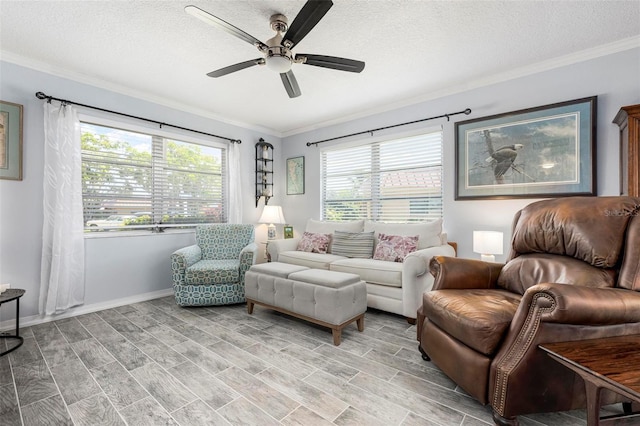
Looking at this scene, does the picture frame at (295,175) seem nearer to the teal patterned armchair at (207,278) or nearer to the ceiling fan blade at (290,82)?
the teal patterned armchair at (207,278)

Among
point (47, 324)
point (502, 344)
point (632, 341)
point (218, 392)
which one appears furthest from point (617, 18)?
point (47, 324)

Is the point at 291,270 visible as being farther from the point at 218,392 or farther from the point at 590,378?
the point at 590,378

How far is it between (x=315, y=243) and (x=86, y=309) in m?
2.64

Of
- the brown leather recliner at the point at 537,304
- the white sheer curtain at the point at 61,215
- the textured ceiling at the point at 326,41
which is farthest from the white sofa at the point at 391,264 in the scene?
the white sheer curtain at the point at 61,215

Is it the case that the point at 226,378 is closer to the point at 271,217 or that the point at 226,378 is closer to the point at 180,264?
the point at 180,264

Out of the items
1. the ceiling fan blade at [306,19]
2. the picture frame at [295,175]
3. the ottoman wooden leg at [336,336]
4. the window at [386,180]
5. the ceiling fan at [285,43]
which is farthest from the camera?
the picture frame at [295,175]

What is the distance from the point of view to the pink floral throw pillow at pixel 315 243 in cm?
385

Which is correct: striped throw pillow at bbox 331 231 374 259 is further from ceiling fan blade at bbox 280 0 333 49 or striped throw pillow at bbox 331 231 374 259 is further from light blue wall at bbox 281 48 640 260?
ceiling fan blade at bbox 280 0 333 49

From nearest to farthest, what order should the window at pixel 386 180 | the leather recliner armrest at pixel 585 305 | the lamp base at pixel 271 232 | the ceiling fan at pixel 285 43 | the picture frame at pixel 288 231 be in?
the leather recliner armrest at pixel 585 305 → the ceiling fan at pixel 285 43 → the window at pixel 386 180 → the lamp base at pixel 271 232 → the picture frame at pixel 288 231

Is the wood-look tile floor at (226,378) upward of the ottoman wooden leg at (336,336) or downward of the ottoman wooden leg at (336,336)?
downward

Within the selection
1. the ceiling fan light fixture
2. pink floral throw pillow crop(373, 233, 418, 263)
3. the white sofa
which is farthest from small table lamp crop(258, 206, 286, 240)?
the ceiling fan light fixture

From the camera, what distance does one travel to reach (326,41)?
7.91ft

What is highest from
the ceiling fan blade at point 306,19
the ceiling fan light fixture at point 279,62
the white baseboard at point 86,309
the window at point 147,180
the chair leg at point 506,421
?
the ceiling fan blade at point 306,19

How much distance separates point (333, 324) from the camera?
7.44ft
